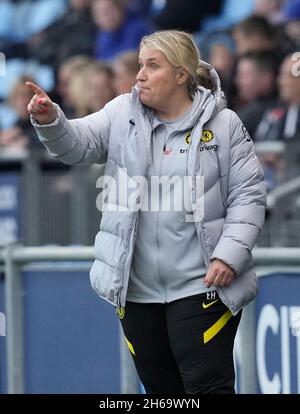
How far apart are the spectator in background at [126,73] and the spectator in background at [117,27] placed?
146 cm

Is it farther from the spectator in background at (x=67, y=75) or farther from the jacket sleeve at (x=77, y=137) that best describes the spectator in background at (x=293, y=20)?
the jacket sleeve at (x=77, y=137)

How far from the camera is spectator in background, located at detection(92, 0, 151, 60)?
12.2 meters

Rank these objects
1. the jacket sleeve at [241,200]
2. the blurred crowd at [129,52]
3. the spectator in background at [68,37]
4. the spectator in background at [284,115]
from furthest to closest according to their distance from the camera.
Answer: the spectator in background at [68,37], the blurred crowd at [129,52], the spectator in background at [284,115], the jacket sleeve at [241,200]

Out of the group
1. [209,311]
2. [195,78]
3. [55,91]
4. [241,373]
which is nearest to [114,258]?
[209,311]

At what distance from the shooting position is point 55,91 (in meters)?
12.8

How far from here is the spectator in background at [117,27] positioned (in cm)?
1223

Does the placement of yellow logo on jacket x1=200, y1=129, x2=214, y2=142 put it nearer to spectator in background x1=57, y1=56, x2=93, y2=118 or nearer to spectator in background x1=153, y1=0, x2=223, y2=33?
spectator in background x1=153, y1=0, x2=223, y2=33

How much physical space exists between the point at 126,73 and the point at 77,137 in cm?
582

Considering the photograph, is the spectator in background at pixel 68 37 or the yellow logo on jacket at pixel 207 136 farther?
the spectator in background at pixel 68 37

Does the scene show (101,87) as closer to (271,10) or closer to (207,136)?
(271,10)

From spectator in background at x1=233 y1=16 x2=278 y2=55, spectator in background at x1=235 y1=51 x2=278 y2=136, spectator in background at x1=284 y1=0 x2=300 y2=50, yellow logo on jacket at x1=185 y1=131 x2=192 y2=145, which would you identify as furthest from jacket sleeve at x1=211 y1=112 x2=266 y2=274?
spectator in background at x1=284 y1=0 x2=300 y2=50

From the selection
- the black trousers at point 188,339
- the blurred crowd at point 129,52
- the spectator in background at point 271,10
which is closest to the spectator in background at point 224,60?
the blurred crowd at point 129,52

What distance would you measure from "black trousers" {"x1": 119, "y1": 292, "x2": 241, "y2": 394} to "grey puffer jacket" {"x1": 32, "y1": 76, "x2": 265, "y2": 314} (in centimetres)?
10

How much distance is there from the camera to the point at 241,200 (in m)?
4.71
